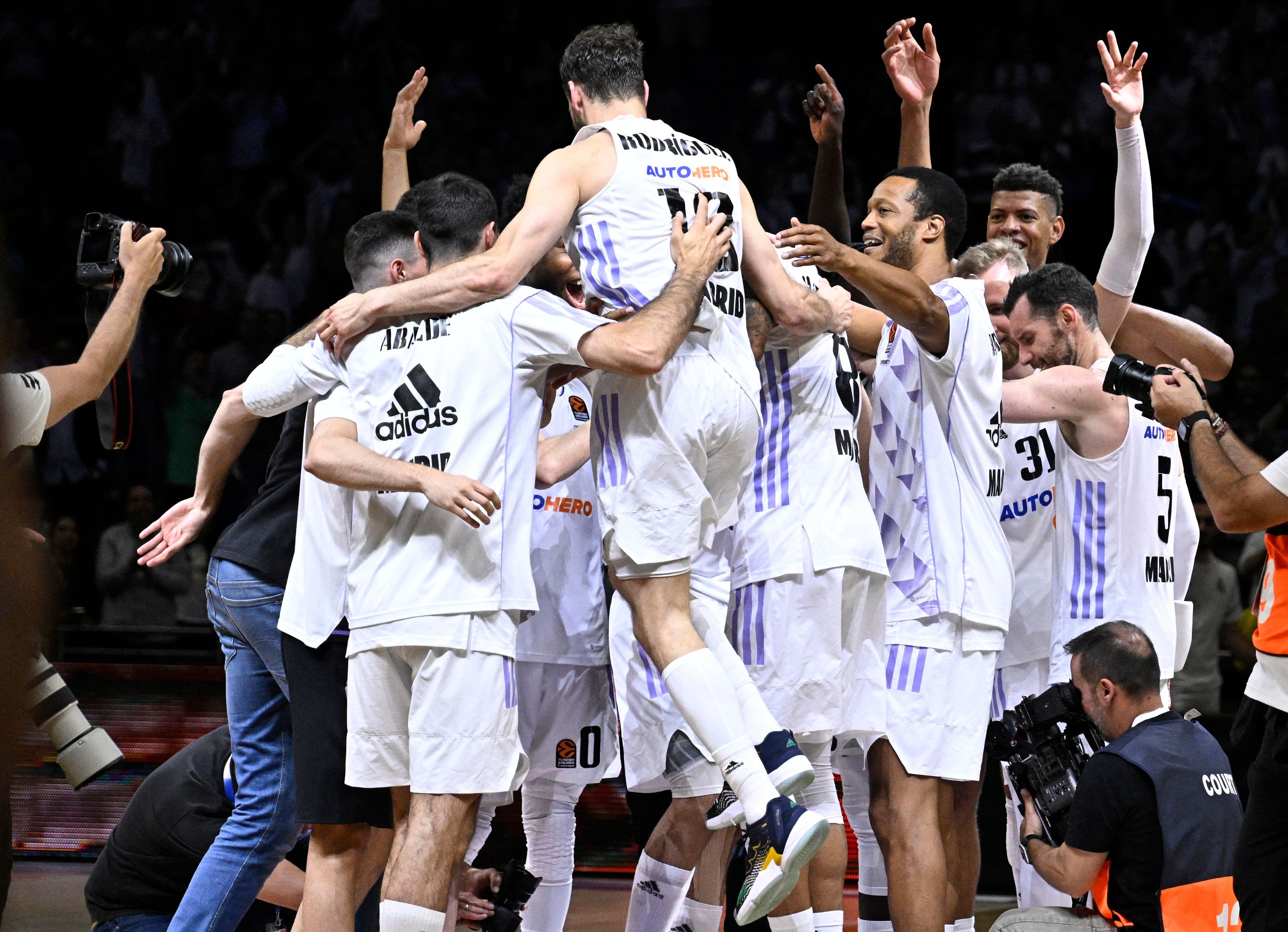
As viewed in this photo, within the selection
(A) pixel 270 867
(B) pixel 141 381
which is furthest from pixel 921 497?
(B) pixel 141 381

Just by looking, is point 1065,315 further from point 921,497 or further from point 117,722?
point 117,722

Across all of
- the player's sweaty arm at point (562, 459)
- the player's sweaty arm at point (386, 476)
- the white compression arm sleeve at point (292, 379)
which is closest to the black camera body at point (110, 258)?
the white compression arm sleeve at point (292, 379)

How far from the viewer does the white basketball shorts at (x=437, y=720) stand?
4.07 m

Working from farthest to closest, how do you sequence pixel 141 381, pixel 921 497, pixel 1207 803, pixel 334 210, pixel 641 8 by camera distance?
pixel 641 8 < pixel 334 210 < pixel 141 381 < pixel 921 497 < pixel 1207 803

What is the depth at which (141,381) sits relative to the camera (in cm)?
1172

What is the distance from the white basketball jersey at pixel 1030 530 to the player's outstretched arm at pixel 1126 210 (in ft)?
2.19

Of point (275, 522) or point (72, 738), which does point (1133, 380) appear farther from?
point (72, 738)

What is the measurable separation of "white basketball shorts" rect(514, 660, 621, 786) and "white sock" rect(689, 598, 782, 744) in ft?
3.01

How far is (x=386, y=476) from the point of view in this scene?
4098mm

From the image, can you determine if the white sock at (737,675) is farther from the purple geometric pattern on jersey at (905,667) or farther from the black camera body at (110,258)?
the black camera body at (110,258)

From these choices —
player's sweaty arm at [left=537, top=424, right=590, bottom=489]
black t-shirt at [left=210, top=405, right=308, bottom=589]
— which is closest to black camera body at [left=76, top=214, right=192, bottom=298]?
black t-shirt at [left=210, top=405, right=308, bottom=589]

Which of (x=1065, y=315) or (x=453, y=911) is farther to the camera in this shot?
(x=1065, y=315)

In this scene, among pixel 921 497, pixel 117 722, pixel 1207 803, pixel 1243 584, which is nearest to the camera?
pixel 1207 803

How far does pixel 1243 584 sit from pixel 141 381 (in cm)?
857
